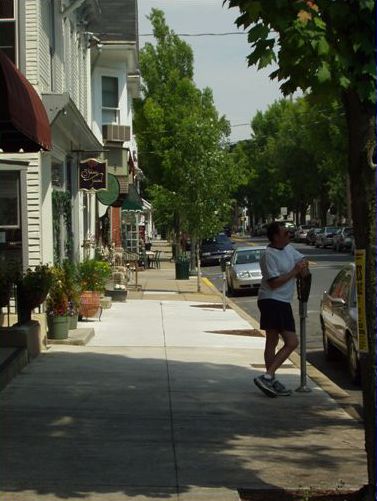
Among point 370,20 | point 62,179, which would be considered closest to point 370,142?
point 370,20

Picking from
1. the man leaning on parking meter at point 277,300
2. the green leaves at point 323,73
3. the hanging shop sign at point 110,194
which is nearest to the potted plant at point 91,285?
the man leaning on parking meter at point 277,300

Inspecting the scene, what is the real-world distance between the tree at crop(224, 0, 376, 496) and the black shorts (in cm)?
400

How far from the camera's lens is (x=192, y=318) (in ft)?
60.3

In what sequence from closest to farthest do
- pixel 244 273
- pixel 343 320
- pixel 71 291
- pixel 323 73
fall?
pixel 323 73 < pixel 343 320 < pixel 71 291 < pixel 244 273

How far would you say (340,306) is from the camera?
1164cm

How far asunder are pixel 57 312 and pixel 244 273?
44.2 feet

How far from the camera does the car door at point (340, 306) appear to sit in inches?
449

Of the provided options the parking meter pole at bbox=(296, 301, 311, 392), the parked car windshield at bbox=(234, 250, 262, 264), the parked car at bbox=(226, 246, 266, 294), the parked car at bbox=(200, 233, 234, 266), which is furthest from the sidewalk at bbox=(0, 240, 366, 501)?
the parked car at bbox=(200, 233, 234, 266)

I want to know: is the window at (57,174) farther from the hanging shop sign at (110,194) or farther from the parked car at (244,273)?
the parked car at (244,273)

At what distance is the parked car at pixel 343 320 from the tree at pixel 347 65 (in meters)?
5.42

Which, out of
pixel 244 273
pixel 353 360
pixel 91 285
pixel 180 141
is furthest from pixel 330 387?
pixel 180 141

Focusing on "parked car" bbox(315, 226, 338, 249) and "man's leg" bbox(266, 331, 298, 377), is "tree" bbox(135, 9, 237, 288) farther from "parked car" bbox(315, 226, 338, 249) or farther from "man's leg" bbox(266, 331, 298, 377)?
"man's leg" bbox(266, 331, 298, 377)

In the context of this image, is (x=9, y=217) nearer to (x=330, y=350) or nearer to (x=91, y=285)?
(x=91, y=285)

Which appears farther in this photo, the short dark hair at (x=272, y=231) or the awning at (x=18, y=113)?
the short dark hair at (x=272, y=231)
